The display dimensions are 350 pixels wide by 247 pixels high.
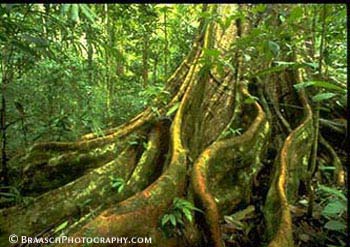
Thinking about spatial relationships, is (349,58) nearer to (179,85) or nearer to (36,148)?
(179,85)

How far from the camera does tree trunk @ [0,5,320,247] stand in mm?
2014

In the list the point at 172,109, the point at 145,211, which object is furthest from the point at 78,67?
the point at 145,211

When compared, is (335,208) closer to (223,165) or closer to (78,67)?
(223,165)

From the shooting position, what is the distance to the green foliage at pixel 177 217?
196 centimetres

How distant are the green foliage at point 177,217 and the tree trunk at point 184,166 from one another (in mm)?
27

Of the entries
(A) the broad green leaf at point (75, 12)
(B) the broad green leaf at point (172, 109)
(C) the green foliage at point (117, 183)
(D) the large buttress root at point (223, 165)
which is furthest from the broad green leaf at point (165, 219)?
(A) the broad green leaf at point (75, 12)

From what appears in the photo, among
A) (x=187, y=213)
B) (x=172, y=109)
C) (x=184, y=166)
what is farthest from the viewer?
(x=172, y=109)

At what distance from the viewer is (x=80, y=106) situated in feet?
13.6

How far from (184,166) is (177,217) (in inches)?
13.9

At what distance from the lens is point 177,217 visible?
200 cm

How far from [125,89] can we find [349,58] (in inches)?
154

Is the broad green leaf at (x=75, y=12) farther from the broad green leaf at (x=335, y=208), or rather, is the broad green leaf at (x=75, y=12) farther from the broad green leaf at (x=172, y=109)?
the broad green leaf at (x=335, y=208)

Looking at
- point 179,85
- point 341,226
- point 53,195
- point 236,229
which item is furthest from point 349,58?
point 53,195

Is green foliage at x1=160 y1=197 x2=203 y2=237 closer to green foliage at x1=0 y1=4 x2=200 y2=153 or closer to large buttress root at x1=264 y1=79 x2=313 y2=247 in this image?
large buttress root at x1=264 y1=79 x2=313 y2=247
